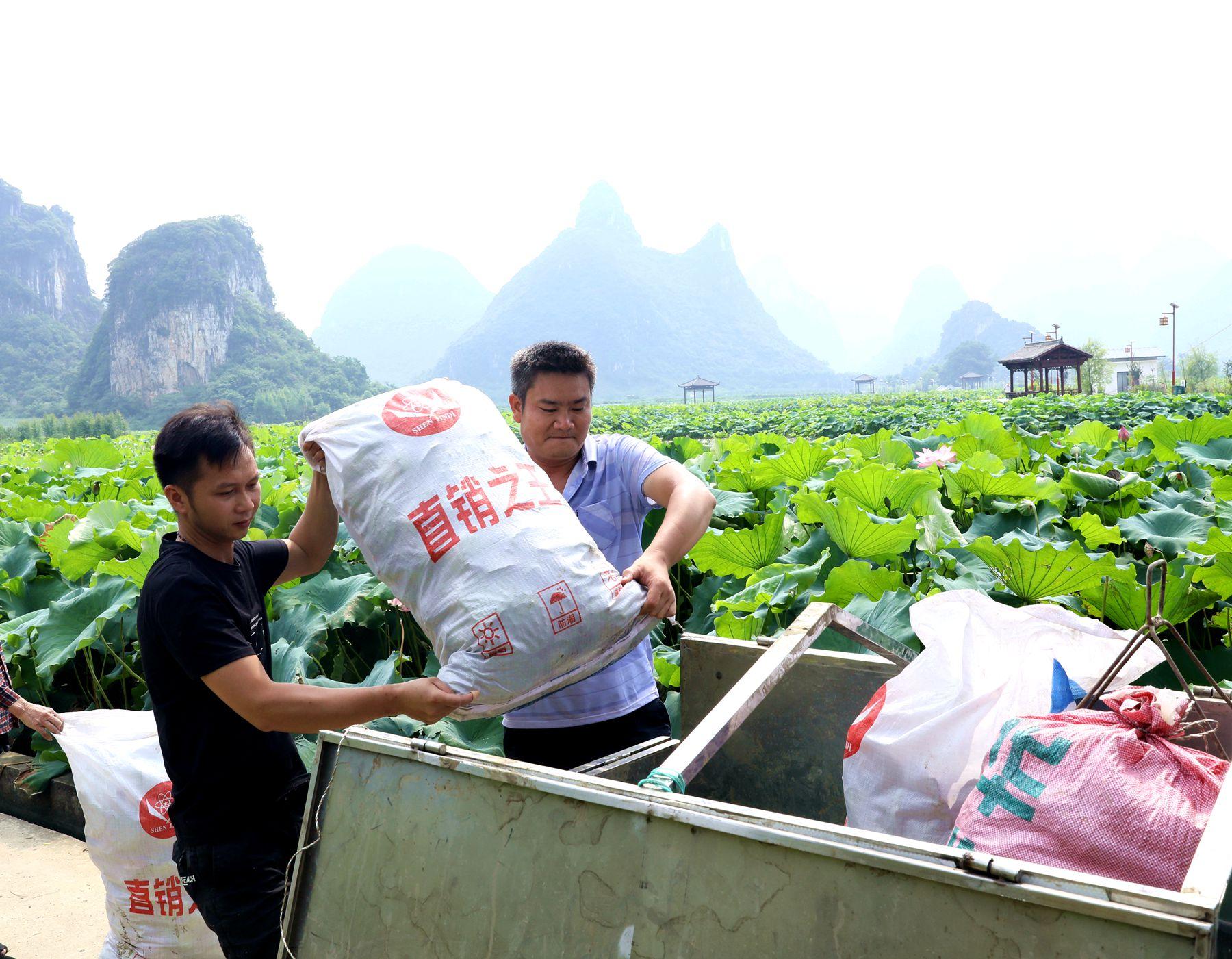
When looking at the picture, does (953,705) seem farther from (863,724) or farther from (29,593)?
(29,593)

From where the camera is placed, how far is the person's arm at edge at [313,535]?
77.3 inches

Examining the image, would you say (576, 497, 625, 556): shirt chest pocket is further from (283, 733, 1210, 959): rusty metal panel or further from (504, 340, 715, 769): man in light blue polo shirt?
(283, 733, 1210, 959): rusty metal panel

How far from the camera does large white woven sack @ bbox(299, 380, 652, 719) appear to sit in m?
1.49

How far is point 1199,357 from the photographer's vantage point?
200 ft

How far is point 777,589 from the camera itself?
3.00 meters

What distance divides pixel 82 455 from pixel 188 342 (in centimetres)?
7261

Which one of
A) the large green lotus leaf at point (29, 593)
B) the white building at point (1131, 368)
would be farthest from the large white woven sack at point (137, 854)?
the white building at point (1131, 368)

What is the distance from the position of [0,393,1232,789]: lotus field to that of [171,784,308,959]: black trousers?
0.55 metres

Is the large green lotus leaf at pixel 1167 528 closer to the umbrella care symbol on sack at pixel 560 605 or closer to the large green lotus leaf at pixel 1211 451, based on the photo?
the large green lotus leaf at pixel 1211 451

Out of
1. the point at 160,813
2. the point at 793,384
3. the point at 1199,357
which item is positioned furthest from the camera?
the point at 793,384

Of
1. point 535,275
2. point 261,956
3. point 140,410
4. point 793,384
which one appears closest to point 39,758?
point 261,956

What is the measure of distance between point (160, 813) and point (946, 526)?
2544mm

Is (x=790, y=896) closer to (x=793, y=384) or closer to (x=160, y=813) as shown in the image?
(x=160, y=813)

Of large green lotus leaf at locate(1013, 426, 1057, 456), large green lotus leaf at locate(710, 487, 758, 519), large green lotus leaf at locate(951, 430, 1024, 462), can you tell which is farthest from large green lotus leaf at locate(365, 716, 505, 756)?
large green lotus leaf at locate(1013, 426, 1057, 456)
